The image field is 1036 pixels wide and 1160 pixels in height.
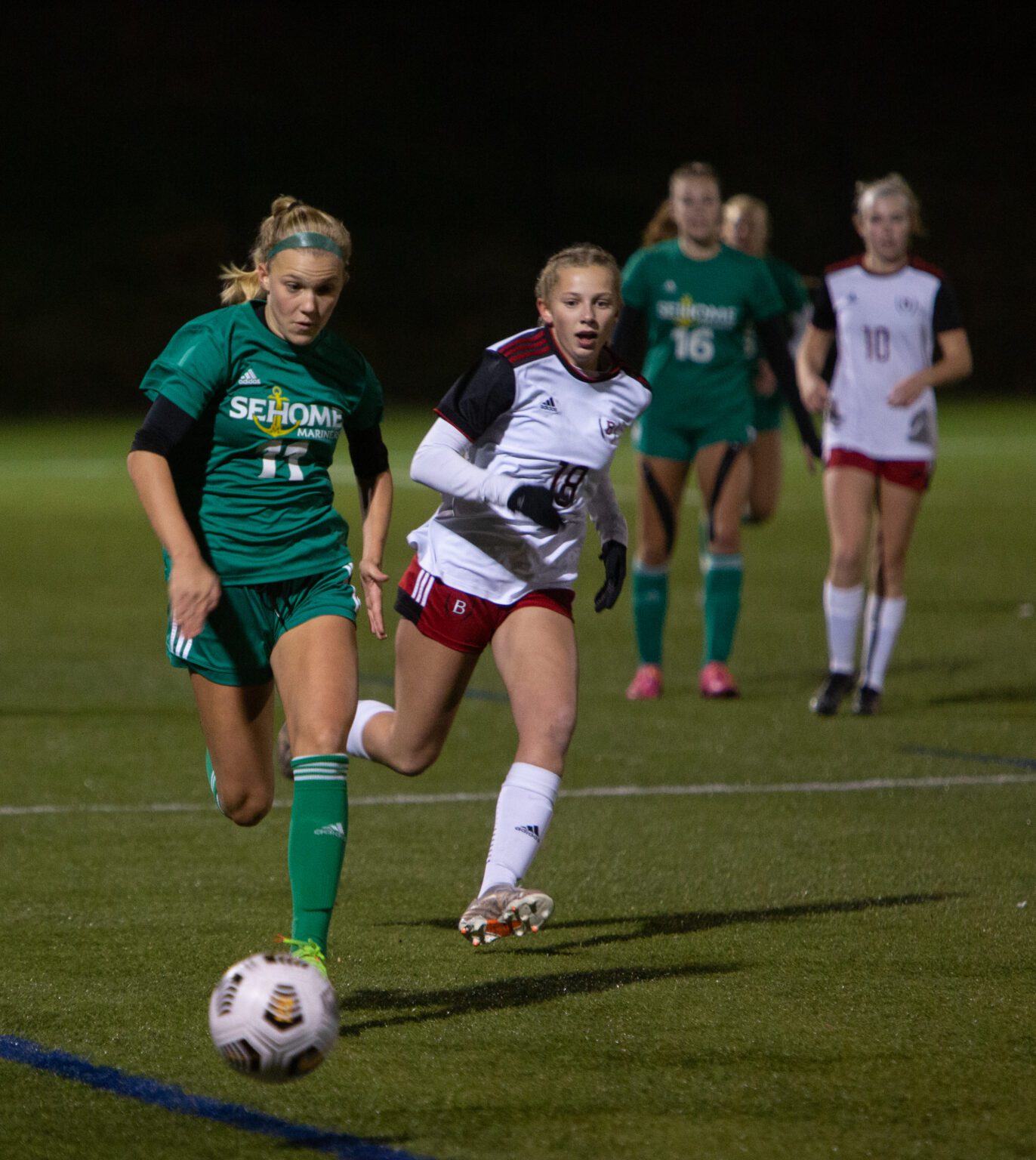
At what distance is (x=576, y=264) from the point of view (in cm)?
508

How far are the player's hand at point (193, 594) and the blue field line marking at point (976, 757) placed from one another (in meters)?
4.26

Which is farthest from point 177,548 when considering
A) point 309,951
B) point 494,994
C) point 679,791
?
point 679,791

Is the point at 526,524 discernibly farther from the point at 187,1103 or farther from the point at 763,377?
the point at 763,377

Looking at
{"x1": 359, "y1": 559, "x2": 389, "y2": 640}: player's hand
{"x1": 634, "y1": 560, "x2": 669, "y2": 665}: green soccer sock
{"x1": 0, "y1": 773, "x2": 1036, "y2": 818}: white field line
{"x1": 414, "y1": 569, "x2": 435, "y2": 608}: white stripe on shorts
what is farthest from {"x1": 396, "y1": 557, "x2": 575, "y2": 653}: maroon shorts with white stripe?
{"x1": 634, "y1": 560, "x2": 669, "y2": 665}: green soccer sock

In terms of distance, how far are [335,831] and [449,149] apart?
41326 mm

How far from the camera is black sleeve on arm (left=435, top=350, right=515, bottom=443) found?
518cm

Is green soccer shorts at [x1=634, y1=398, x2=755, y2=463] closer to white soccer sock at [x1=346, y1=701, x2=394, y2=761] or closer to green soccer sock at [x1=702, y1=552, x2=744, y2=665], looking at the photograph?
green soccer sock at [x1=702, y1=552, x2=744, y2=665]

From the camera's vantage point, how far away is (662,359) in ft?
30.0

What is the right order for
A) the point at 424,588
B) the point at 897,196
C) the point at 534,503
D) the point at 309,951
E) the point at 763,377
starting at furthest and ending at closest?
1. the point at 763,377
2. the point at 897,196
3. the point at 424,588
4. the point at 534,503
5. the point at 309,951

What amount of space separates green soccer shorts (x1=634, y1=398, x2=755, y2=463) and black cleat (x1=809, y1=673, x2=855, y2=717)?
3.88 feet

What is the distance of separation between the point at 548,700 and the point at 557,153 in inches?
1611

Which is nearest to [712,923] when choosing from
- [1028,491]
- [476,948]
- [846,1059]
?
[476,948]

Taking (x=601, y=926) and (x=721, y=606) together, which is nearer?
(x=601, y=926)

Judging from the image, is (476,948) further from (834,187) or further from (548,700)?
(834,187)
